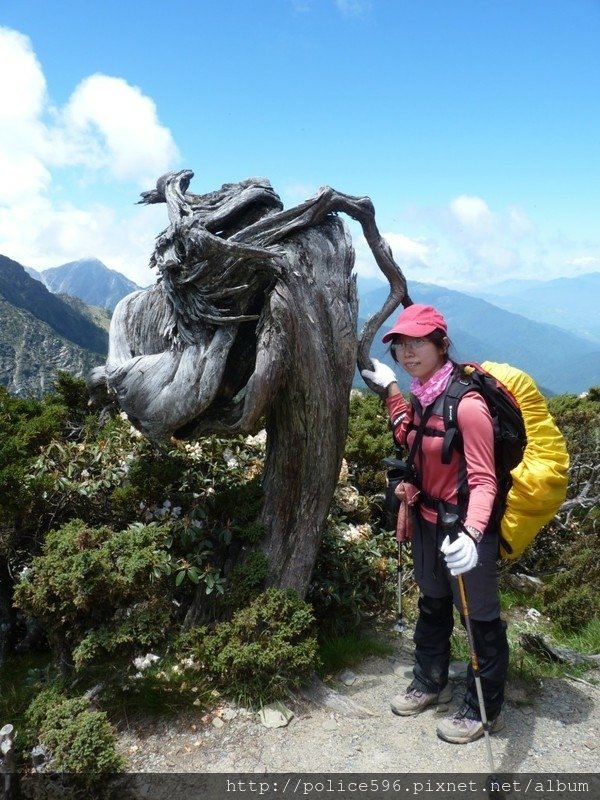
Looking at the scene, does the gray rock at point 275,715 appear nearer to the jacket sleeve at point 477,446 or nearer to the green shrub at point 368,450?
the jacket sleeve at point 477,446

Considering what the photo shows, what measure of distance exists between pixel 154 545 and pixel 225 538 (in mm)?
673

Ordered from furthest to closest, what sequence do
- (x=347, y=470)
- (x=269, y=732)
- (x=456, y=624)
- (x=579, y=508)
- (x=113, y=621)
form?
(x=579, y=508) → (x=347, y=470) → (x=456, y=624) → (x=113, y=621) → (x=269, y=732)

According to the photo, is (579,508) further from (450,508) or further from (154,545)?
(154,545)

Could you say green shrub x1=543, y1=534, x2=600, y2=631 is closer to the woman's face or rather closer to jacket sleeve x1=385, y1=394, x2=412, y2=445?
jacket sleeve x1=385, y1=394, x2=412, y2=445

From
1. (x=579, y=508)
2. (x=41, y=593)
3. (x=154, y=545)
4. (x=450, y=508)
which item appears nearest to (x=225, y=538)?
(x=154, y=545)

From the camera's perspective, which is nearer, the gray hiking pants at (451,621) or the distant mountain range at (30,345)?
the gray hiking pants at (451,621)

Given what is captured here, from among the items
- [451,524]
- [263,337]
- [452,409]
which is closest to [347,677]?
[451,524]

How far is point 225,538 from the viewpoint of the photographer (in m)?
4.71

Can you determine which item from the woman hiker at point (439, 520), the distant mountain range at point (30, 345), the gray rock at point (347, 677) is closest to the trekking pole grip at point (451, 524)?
the woman hiker at point (439, 520)

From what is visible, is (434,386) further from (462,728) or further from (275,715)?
(275,715)

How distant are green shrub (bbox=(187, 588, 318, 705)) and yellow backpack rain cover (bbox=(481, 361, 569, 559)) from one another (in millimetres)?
1682

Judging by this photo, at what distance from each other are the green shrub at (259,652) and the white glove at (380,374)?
1.91 m

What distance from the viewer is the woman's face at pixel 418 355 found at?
3.62m

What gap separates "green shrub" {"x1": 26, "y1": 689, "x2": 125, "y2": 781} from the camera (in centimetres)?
323
